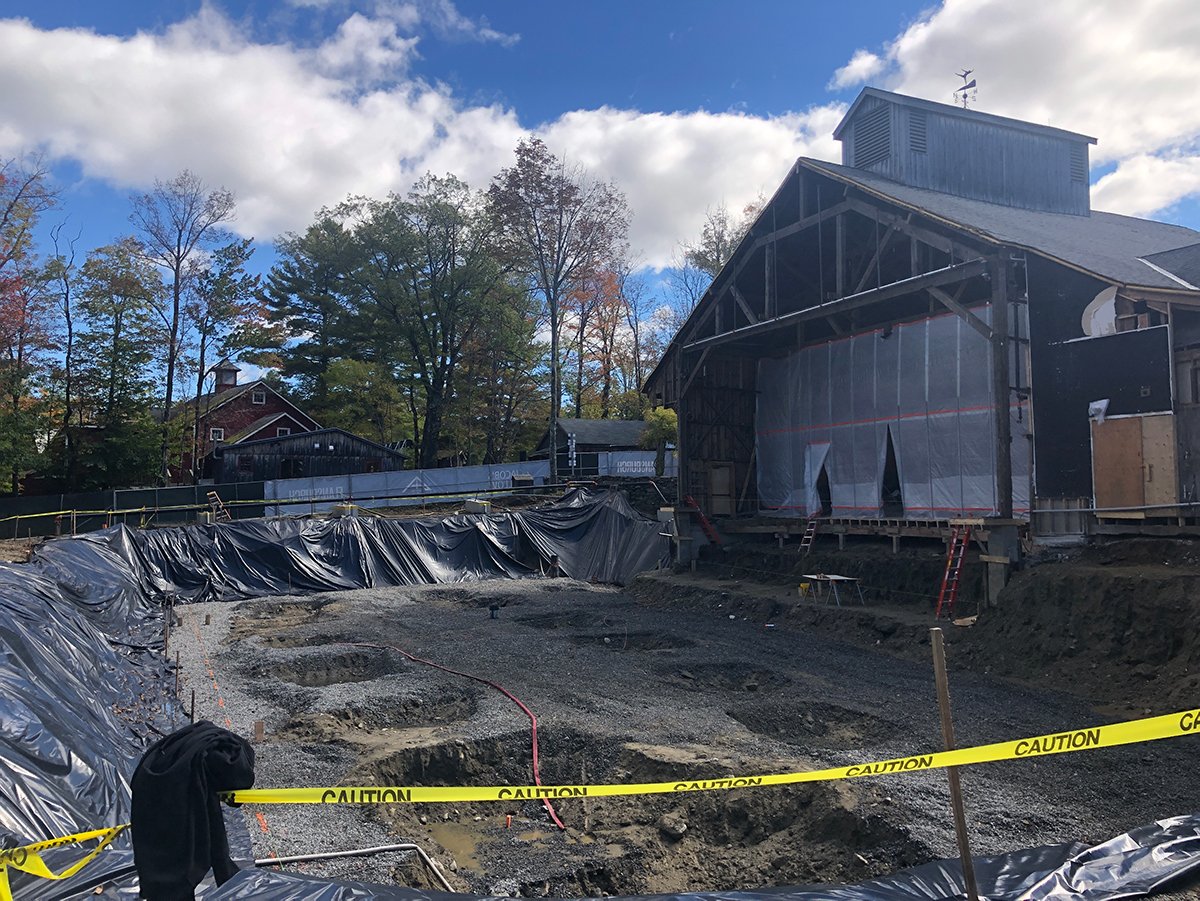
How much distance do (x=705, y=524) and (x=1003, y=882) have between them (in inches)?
670

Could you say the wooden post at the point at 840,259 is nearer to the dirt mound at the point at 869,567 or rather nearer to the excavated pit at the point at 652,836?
the dirt mound at the point at 869,567

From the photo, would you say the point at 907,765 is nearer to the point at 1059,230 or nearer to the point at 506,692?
the point at 506,692

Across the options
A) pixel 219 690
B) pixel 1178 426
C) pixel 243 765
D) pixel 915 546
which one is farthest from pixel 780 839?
pixel 915 546

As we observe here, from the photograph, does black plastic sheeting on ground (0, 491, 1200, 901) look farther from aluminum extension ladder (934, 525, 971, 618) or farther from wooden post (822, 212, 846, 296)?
wooden post (822, 212, 846, 296)

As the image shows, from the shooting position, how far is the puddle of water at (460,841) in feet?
20.0

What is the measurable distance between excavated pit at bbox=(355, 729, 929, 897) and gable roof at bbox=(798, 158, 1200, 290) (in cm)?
946

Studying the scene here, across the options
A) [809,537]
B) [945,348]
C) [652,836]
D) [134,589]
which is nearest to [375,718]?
[652,836]

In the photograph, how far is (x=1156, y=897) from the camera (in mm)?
4465

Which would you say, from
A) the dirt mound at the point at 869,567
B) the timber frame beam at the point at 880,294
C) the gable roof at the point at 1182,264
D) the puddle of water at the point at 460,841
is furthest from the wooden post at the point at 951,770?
the timber frame beam at the point at 880,294

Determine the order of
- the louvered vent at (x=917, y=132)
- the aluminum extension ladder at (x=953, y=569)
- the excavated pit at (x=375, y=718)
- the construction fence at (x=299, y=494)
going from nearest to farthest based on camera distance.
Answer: the excavated pit at (x=375, y=718)
the aluminum extension ladder at (x=953, y=569)
the louvered vent at (x=917, y=132)
the construction fence at (x=299, y=494)

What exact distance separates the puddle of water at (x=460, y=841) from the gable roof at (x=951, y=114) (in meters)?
18.6

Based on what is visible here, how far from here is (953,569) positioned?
1445cm

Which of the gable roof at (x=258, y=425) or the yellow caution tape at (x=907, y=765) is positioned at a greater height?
the gable roof at (x=258, y=425)

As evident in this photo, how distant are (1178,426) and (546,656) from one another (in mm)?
9557
